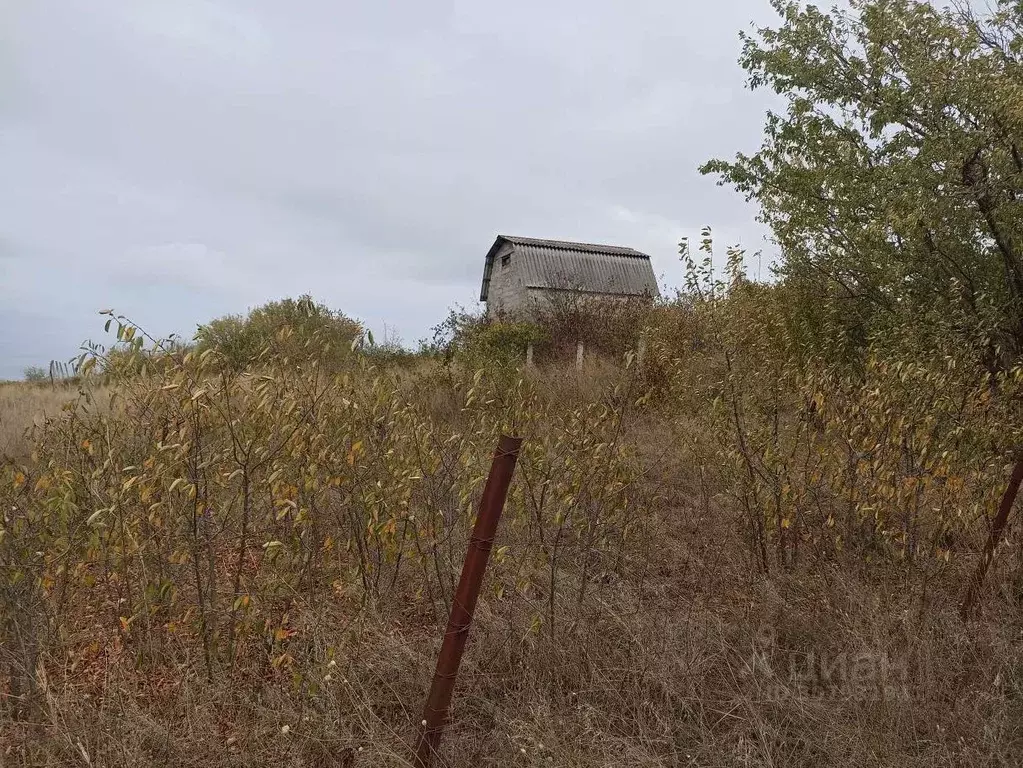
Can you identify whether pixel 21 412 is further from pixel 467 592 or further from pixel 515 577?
pixel 467 592

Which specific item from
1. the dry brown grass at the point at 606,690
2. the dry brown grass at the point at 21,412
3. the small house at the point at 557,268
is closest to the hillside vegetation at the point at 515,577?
the dry brown grass at the point at 606,690

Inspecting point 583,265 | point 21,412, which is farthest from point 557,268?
point 21,412

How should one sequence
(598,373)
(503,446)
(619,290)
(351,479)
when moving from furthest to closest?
1. (619,290)
2. (598,373)
3. (351,479)
4. (503,446)

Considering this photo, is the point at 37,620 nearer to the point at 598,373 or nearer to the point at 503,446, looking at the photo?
the point at 503,446

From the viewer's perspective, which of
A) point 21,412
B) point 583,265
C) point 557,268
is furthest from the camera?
point 583,265

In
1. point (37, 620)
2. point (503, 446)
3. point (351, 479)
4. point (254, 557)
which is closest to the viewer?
point (503, 446)

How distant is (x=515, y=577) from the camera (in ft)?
11.8

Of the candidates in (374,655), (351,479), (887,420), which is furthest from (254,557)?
(887,420)

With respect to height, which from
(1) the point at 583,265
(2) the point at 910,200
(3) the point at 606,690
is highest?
(1) the point at 583,265

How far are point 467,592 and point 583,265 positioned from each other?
21029mm

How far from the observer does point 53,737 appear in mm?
2486

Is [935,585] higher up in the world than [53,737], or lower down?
higher up

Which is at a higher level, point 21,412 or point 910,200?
point 910,200

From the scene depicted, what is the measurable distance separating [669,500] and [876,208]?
3.95 metres
